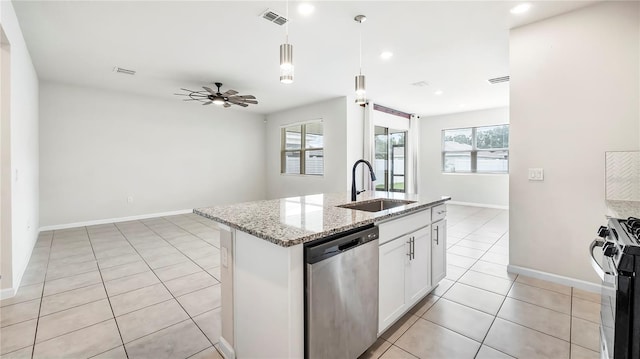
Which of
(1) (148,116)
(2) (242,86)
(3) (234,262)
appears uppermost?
(2) (242,86)

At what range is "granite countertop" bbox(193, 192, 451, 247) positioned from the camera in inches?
51.9

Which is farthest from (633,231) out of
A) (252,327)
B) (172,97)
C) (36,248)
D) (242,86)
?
(172,97)

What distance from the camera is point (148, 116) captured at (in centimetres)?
578

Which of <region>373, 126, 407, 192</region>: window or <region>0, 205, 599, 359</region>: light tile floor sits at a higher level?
<region>373, 126, 407, 192</region>: window

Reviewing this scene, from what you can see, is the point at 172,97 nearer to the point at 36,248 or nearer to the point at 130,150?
the point at 130,150

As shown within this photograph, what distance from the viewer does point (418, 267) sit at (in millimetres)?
2174

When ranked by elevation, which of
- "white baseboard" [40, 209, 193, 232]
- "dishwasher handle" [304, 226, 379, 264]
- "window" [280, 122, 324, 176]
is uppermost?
"window" [280, 122, 324, 176]

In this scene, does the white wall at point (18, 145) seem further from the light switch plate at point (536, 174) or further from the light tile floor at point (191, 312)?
the light switch plate at point (536, 174)

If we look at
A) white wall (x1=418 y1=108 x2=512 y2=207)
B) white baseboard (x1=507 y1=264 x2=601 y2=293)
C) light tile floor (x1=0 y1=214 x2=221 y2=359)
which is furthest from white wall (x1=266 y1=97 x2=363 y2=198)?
white baseboard (x1=507 y1=264 x2=601 y2=293)

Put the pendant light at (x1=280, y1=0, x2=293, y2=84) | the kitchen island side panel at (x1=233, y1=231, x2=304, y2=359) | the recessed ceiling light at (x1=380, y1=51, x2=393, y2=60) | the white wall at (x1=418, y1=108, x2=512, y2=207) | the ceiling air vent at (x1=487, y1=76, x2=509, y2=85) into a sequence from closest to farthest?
the kitchen island side panel at (x1=233, y1=231, x2=304, y2=359)
the pendant light at (x1=280, y1=0, x2=293, y2=84)
the recessed ceiling light at (x1=380, y1=51, x2=393, y2=60)
the ceiling air vent at (x1=487, y1=76, x2=509, y2=85)
the white wall at (x1=418, y1=108, x2=512, y2=207)

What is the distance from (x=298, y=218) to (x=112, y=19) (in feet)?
9.49

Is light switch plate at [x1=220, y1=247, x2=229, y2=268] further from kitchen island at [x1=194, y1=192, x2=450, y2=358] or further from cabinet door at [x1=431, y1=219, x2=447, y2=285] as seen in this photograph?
cabinet door at [x1=431, y1=219, x2=447, y2=285]

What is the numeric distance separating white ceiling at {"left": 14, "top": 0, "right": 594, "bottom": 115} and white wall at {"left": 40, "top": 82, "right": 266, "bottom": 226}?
54cm

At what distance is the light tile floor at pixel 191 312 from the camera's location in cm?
178
